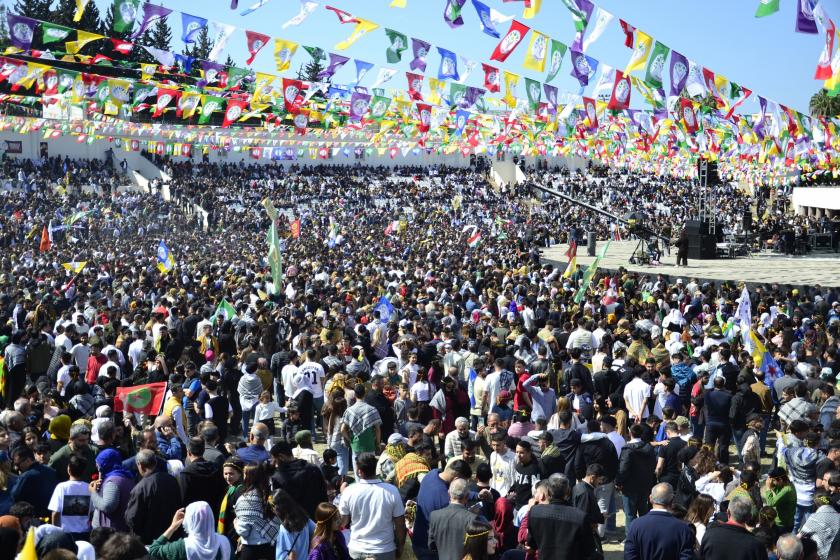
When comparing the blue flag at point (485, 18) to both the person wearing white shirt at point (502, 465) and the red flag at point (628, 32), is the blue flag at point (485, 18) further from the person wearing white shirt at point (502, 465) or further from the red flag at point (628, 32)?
the person wearing white shirt at point (502, 465)

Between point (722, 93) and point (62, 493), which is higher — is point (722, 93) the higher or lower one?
the higher one

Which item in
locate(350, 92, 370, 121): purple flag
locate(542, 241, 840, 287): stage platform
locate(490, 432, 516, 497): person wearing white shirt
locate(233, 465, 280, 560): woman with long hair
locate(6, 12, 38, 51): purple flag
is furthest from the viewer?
locate(350, 92, 370, 121): purple flag

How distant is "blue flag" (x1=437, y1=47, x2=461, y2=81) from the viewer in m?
19.8

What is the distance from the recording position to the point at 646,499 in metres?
8.02

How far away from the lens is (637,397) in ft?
32.7

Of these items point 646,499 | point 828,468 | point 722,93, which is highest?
point 722,93

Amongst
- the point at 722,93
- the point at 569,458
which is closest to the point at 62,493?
the point at 569,458

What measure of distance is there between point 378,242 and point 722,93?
17.2 meters

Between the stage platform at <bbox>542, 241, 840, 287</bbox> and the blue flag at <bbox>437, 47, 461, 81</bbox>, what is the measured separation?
25.5 feet

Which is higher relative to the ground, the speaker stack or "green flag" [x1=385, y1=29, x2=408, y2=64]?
"green flag" [x1=385, y1=29, x2=408, y2=64]

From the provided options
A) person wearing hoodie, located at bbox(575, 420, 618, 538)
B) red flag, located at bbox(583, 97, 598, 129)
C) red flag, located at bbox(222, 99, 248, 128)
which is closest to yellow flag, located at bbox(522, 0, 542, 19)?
Answer: person wearing hoodie, located at bbox(575, 420, 618, 538)

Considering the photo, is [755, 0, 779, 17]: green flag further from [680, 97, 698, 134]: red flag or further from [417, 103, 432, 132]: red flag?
[417, 103, 432, 132]: red flag

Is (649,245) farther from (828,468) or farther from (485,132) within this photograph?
(828,468)

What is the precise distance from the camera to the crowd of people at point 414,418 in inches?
229
